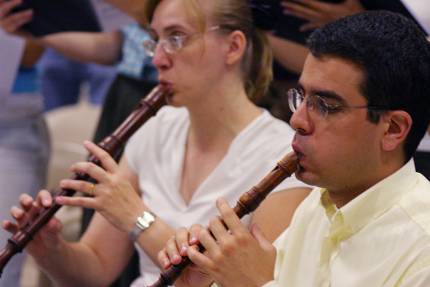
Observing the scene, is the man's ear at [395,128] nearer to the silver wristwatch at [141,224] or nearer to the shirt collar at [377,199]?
the shirt collar at [377,199]

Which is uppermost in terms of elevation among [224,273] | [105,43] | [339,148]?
[339,148]

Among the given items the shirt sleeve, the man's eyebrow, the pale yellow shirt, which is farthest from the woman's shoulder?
the shirt sleeve

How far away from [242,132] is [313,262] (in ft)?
2.13

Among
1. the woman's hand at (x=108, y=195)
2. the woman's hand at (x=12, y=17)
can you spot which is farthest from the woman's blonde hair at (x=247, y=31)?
the woman's hand at (x=12, y=17)

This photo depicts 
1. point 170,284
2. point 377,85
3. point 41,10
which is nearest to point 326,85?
point 377,85

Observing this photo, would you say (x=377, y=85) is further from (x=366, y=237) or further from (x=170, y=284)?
(x=170, y=284)

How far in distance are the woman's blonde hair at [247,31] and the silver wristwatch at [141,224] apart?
467mm

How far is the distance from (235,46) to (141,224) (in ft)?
1.71

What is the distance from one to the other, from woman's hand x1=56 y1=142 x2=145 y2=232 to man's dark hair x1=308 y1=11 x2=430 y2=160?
640mm

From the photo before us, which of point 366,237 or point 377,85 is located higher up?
point 377,85

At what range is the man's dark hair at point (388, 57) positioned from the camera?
1491 millimetres

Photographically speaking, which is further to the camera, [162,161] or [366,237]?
[162,161]

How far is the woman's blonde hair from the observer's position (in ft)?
7.31

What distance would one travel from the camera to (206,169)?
7.48 ft
